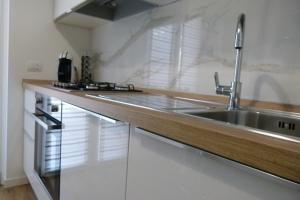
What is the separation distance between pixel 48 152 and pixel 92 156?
619 mm

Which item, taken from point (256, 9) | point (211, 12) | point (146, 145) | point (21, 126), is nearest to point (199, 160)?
point (146, 145)

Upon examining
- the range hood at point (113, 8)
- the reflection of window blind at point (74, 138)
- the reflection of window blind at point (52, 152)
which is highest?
the range hood at point (113, 8)

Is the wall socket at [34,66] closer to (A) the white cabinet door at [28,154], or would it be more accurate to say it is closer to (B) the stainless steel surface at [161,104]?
(A) the white cabinet door at [28,154]

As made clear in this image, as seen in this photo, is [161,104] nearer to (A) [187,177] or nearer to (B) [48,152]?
(A) [187,177]

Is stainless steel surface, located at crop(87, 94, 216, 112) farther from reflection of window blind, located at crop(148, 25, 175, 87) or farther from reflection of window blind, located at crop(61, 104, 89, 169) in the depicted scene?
reflection of window blind, located at crop(148, 25, 175, 87)

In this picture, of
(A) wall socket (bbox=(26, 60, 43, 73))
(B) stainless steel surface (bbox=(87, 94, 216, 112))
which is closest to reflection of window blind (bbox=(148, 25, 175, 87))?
(B) stainless steel surface (bbox=(87, 94, 216, 112))

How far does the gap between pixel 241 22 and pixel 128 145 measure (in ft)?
2.03

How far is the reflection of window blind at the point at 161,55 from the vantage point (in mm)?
1428

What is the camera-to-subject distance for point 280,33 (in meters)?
0.93

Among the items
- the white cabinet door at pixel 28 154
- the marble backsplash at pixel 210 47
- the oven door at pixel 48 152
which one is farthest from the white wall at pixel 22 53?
the marble backsplash at pixel 210 47

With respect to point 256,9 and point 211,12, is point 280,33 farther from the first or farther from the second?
point 211,12

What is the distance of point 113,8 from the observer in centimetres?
191

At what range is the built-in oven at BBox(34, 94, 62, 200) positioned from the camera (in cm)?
127

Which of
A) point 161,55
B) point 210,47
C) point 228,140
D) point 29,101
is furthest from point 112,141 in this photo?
point 29,101
